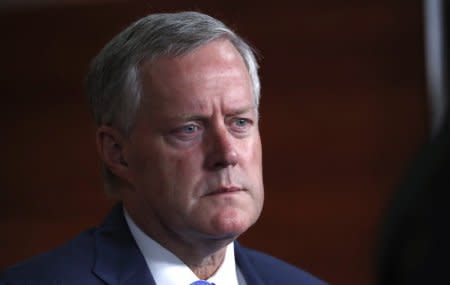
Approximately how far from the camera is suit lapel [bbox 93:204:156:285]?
5.36 ft

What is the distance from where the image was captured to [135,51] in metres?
1.70

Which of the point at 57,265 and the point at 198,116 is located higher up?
the point at 198,116

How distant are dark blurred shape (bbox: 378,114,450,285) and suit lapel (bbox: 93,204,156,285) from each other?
57.7 inches

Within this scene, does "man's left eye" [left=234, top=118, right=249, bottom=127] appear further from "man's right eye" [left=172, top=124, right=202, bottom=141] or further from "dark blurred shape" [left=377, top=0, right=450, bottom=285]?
"dark blurred shape" [left=377, top=0, right=450, bottom=285]

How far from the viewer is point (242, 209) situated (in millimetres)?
1645

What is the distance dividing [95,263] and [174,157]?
0.28m

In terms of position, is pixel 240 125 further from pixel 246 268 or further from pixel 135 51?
pixel 246 268

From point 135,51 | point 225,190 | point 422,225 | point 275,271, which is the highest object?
point 422,225

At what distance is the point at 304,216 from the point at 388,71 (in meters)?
0.82

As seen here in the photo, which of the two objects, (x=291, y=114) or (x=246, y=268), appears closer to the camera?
(x=246, y=268)

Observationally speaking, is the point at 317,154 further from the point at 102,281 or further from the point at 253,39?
the point at 102,281

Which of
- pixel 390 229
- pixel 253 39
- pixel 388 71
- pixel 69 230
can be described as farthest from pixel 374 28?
pixel 390 229

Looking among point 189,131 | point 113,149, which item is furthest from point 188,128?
point 113,149

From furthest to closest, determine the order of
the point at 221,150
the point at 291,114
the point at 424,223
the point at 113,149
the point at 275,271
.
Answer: the point at 291,114, the point at 275,271, the point at 113,149, the point at 221,150, the point at 424,223
